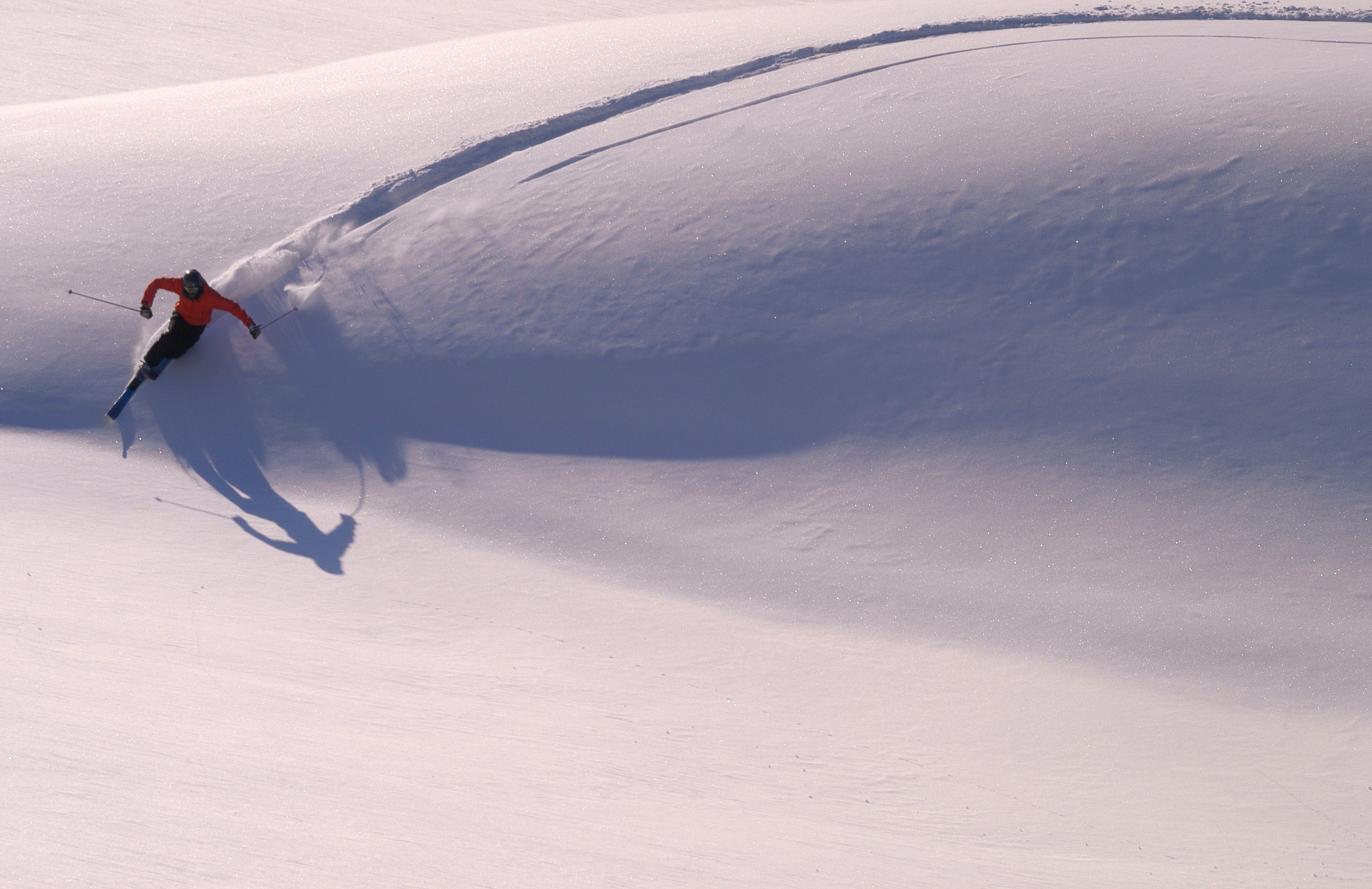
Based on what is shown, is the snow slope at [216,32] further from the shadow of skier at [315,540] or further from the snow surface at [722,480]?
the shadow of skier at [315,540]

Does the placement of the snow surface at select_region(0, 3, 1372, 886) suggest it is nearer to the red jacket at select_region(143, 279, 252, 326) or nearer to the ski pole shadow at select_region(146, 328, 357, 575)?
the ski pole shadow at select_region(146, 328, 357, 575)

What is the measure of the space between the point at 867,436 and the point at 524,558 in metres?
2.26

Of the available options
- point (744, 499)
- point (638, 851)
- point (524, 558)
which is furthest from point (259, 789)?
point (744, 499)

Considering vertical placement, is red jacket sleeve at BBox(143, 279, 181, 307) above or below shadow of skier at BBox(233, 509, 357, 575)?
above

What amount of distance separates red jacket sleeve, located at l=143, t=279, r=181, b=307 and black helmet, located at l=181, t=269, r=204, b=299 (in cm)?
3

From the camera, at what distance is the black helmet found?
6.57 m

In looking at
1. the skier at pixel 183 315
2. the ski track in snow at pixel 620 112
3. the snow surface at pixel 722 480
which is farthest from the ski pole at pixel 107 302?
the ski track in snow at pixel 620 112

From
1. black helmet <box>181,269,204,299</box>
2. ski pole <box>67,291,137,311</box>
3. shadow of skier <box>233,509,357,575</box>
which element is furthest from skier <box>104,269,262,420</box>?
shadow of skier <box>233,509,357,575</box>

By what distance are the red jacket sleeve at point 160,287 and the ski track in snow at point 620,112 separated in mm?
745

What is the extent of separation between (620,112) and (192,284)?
3994 mm

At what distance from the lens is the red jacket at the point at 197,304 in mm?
6645

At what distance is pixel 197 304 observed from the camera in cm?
676

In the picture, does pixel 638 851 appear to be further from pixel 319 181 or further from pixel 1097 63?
pixel 1097 63

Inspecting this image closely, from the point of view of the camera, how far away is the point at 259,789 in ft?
11.4
